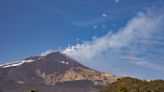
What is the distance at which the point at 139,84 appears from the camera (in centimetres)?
19888

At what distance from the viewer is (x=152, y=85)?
193375mm

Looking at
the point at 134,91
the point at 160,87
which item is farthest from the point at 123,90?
the point at 160,87

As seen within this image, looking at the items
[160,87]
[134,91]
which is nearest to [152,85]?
[160,87]

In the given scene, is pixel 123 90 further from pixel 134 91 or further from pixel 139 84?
pixel 139 84

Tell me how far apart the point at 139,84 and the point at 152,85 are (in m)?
7.62

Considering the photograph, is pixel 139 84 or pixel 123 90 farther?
pixel 139 84

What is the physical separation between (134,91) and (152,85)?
120 feet

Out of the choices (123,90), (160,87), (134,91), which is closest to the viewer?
(123,90)

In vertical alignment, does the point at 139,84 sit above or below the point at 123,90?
above

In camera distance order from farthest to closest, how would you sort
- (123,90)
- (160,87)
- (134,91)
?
(160,87)
(134,91)
(123,90)

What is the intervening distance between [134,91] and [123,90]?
131 ft

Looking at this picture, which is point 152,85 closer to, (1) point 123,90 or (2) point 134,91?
(2) point 134,91

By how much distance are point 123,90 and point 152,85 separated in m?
76.2

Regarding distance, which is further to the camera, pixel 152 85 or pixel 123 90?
pixel 152 85
